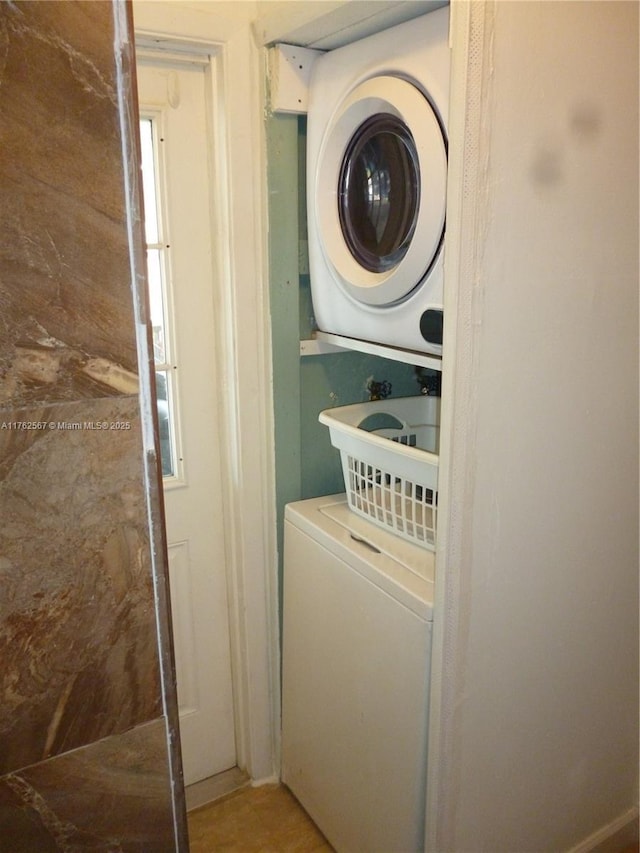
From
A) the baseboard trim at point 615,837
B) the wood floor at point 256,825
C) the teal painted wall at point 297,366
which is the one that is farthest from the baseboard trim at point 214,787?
the baseboard trim at point 615,837


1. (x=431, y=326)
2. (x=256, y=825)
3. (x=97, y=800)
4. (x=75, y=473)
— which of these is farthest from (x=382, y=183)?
(x=256, y=825)

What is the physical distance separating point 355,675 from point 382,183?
1.07 metres

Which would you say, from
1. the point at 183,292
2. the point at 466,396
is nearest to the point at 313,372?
the point at 183,292

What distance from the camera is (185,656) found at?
6.03ft

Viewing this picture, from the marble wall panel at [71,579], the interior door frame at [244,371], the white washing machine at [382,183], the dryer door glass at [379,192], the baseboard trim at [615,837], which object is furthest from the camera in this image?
the baseboard trim at [615,837]

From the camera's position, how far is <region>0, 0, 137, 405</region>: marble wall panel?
2.51ft

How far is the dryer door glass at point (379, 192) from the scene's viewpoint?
4.35 ft

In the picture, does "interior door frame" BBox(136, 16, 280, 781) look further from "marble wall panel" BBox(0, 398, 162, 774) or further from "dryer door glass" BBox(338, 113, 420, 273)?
"marble wall panel" BBox(0, 398, 162, 774)

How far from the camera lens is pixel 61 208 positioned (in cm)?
81

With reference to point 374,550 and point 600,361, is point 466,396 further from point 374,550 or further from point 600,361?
point 374,550

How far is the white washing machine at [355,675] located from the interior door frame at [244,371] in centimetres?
7

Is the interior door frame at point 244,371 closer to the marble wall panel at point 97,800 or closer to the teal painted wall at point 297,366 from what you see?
the teal painted wall at point 297,366

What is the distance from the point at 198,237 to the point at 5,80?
35.2 inches

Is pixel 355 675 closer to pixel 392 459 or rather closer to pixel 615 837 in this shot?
pixel 392 459
